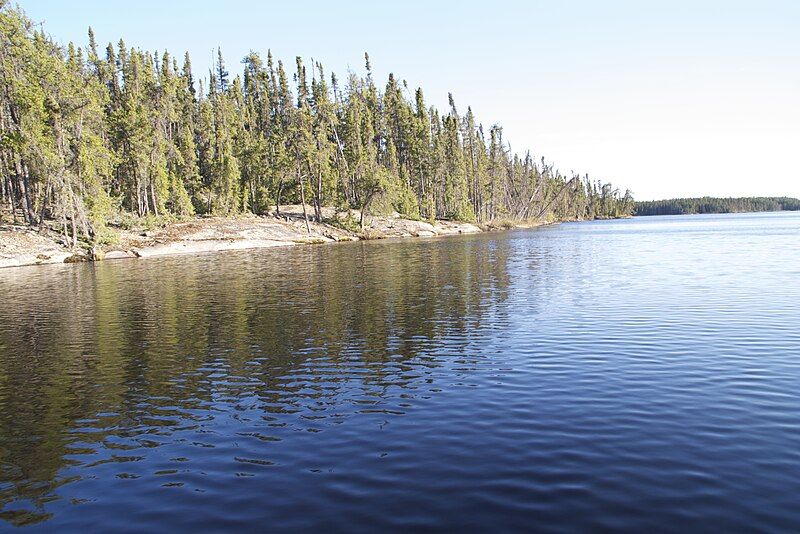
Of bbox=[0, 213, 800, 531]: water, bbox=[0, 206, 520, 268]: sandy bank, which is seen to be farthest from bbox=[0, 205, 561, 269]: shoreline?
bbox=[0, 213, 800, 531]: water

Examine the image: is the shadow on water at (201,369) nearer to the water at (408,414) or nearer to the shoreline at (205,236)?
the water at (408,414)

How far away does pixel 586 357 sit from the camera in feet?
60.8

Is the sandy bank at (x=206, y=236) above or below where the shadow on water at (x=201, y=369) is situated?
above

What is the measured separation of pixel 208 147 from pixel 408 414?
114 meters

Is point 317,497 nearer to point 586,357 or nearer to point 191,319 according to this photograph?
point 586,357

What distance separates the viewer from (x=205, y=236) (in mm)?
86312

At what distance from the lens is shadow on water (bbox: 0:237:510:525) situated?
38.0ft

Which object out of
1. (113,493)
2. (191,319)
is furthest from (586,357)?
(191,319)

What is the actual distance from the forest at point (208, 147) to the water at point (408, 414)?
45.5 metres

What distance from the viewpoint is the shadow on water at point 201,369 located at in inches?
456

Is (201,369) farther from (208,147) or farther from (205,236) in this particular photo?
(208,147)

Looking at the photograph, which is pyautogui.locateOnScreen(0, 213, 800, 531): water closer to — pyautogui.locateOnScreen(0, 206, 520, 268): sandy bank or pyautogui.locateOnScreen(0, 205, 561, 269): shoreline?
pyautogui.locateOnScreen(0, 206, 520, 268): sandy bank

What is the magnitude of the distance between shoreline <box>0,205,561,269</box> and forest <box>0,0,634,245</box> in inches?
107

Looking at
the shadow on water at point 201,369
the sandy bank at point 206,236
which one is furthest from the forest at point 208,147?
the shadow on water at point 201,369
